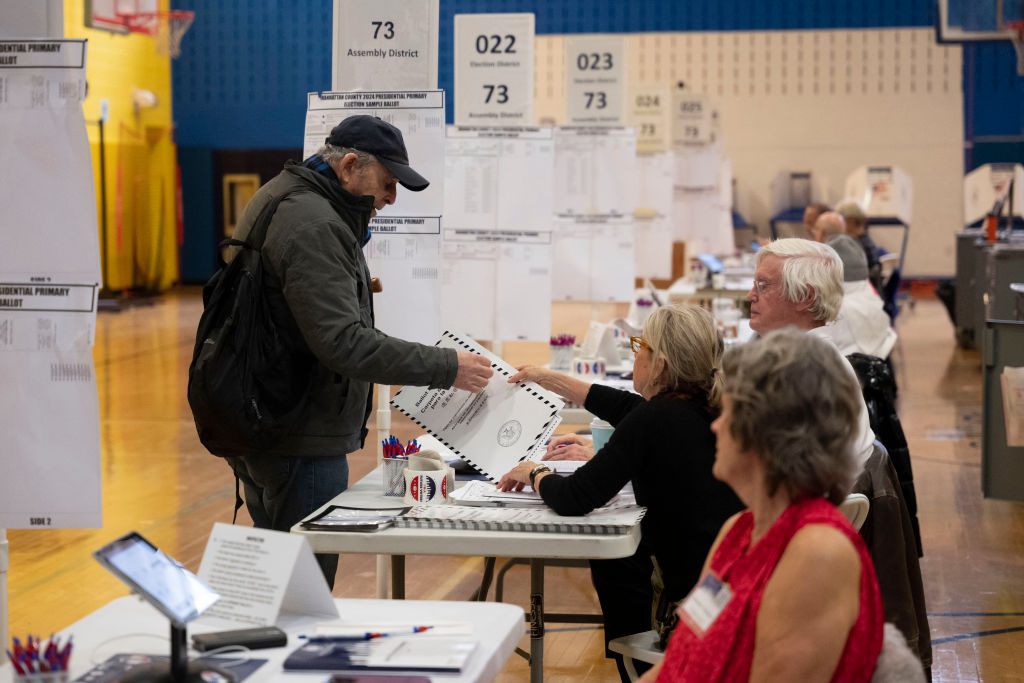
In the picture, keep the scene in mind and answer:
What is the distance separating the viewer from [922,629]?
317 centimetres

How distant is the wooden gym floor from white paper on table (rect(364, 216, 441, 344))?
1291mm

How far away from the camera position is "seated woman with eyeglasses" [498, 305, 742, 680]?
2600 mm

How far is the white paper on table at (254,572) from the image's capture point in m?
1.92

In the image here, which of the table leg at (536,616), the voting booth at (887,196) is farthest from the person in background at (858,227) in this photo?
the table leg at (536,616)

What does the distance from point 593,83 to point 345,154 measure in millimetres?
5084

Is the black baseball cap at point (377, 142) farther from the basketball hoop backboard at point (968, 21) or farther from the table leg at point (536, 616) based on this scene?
the basketball hoop backboard at point (968, 21)

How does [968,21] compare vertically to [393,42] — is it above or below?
above

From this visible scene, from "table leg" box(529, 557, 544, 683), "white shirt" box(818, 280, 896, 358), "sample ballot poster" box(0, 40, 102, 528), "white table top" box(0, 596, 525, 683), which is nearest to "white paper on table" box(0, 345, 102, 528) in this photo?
"sample ballot poster" box(0, 40, 102, 528)

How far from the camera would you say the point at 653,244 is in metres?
9.59

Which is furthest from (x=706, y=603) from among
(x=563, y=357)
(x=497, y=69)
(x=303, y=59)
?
(x=303, y=59)

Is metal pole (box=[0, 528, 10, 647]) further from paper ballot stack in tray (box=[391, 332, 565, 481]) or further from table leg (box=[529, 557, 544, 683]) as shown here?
table leg (box=[529, 557, 544, 683])

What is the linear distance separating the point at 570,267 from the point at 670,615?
15.6 feet

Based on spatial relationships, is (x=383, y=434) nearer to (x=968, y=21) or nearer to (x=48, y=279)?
(x=48, y=279)

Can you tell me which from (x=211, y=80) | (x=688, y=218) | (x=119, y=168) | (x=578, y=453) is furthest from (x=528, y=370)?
(x=211, y=80)
